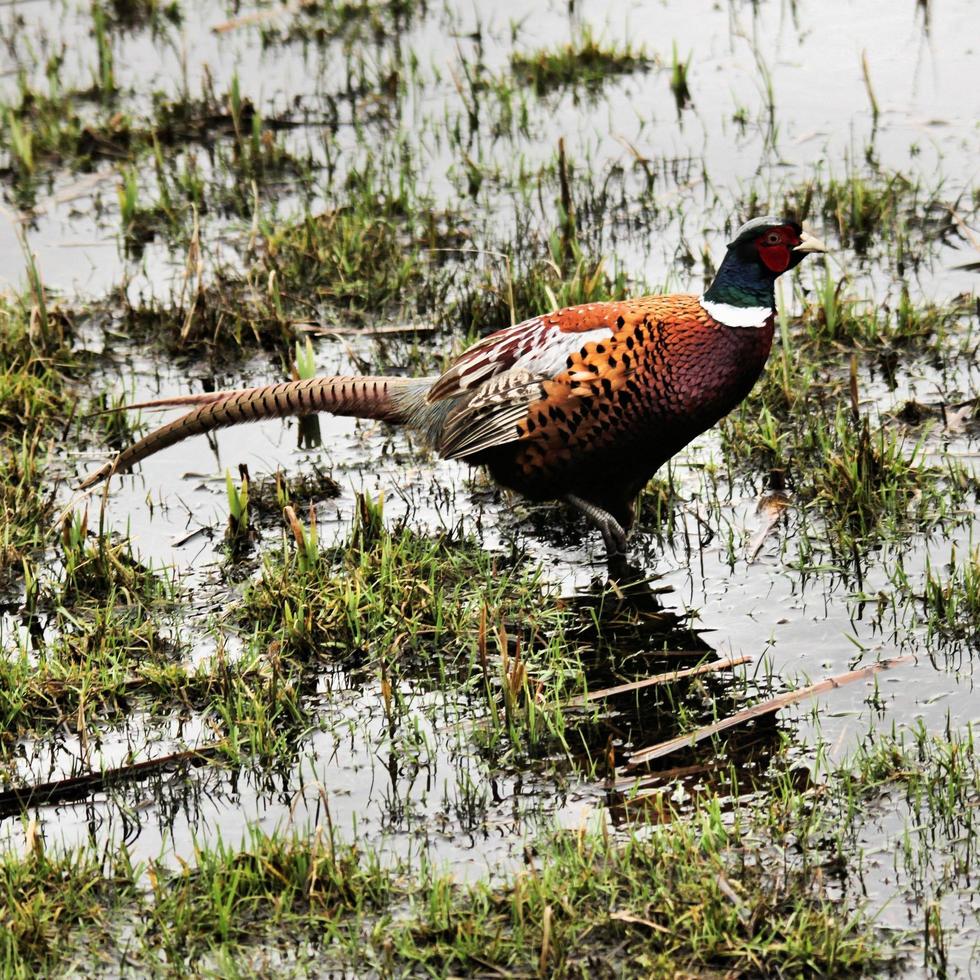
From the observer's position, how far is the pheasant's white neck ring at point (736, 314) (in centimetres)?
523

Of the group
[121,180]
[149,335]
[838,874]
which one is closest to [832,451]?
[838,874]

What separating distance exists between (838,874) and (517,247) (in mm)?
4186

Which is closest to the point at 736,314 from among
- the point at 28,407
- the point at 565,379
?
the point at 565,379

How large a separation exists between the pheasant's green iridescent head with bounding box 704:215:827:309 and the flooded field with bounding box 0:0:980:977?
1.92 ft

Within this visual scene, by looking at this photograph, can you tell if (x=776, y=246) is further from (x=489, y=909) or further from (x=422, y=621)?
(x=489, y=909)

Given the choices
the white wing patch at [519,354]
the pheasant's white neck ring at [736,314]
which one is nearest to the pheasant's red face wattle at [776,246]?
the pheasant's white neck ring at [736,314]

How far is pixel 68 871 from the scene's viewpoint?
3.88 meters

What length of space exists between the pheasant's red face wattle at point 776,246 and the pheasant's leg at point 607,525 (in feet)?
3.11

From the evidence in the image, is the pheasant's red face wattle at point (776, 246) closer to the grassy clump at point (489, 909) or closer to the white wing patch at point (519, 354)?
the white wing patch at point (519, 354)

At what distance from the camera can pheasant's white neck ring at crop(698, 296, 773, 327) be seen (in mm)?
5230

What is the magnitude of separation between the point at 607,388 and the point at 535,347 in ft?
1.16

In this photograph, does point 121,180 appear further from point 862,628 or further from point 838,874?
point 838,874

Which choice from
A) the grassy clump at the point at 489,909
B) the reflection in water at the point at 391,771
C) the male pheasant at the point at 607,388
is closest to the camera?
the grassy clump at the point at 489,909

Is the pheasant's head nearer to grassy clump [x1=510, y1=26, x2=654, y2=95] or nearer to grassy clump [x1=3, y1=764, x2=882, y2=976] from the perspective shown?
grassy clump [x1=3, y1=764, x2=882, y2=976]
